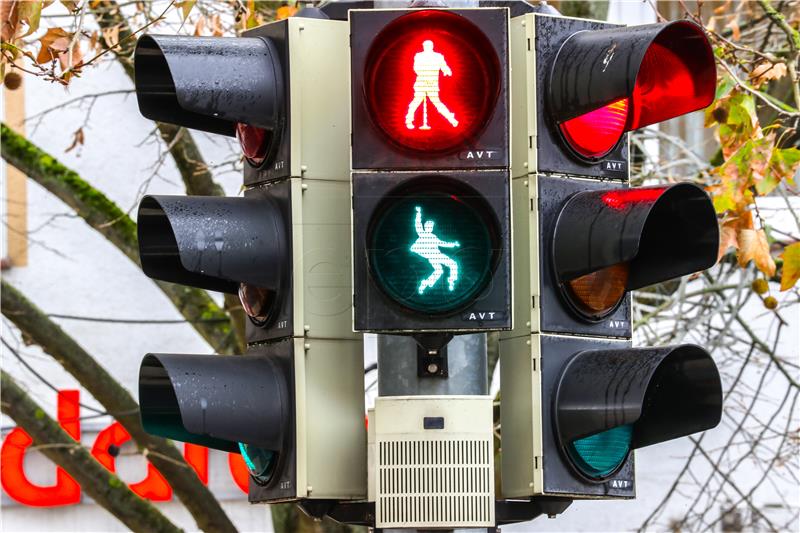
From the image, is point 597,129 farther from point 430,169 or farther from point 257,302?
point 257,302

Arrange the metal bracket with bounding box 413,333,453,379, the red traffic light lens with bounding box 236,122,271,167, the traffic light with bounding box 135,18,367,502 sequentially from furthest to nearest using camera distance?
the red traffic light lens with bounding box 236,122,271,167, the metal bracket with bounding box 413,333,453,379, the traffic light with bounding box 135,18,367,502

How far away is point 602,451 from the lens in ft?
15.3

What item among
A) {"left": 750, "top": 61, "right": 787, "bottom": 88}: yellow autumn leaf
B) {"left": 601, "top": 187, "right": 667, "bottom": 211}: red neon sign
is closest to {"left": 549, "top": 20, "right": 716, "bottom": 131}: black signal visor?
{"left": 601, "top": 187, "right": 667, "bottom": 211}: red neon sign

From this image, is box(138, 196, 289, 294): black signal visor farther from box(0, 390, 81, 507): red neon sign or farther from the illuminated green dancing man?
box(0, 390, 81, 507): red neon sign

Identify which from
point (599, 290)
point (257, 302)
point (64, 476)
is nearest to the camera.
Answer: point (599, 290)

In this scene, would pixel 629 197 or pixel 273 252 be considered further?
pixel 273 252

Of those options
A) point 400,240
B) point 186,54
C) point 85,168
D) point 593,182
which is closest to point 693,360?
point 593,182

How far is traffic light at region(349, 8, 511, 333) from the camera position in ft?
14.0

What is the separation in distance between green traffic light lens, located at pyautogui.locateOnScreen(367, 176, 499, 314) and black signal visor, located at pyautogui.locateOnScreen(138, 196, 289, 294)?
50 cm

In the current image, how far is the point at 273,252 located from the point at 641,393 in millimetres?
→ 1194

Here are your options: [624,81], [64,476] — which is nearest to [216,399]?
[624,81]

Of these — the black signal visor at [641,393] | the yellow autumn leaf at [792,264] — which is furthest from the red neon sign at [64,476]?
the black signal visor at [641,393]

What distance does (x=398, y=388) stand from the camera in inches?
185

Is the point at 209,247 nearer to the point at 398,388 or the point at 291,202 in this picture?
the point at 291,202
